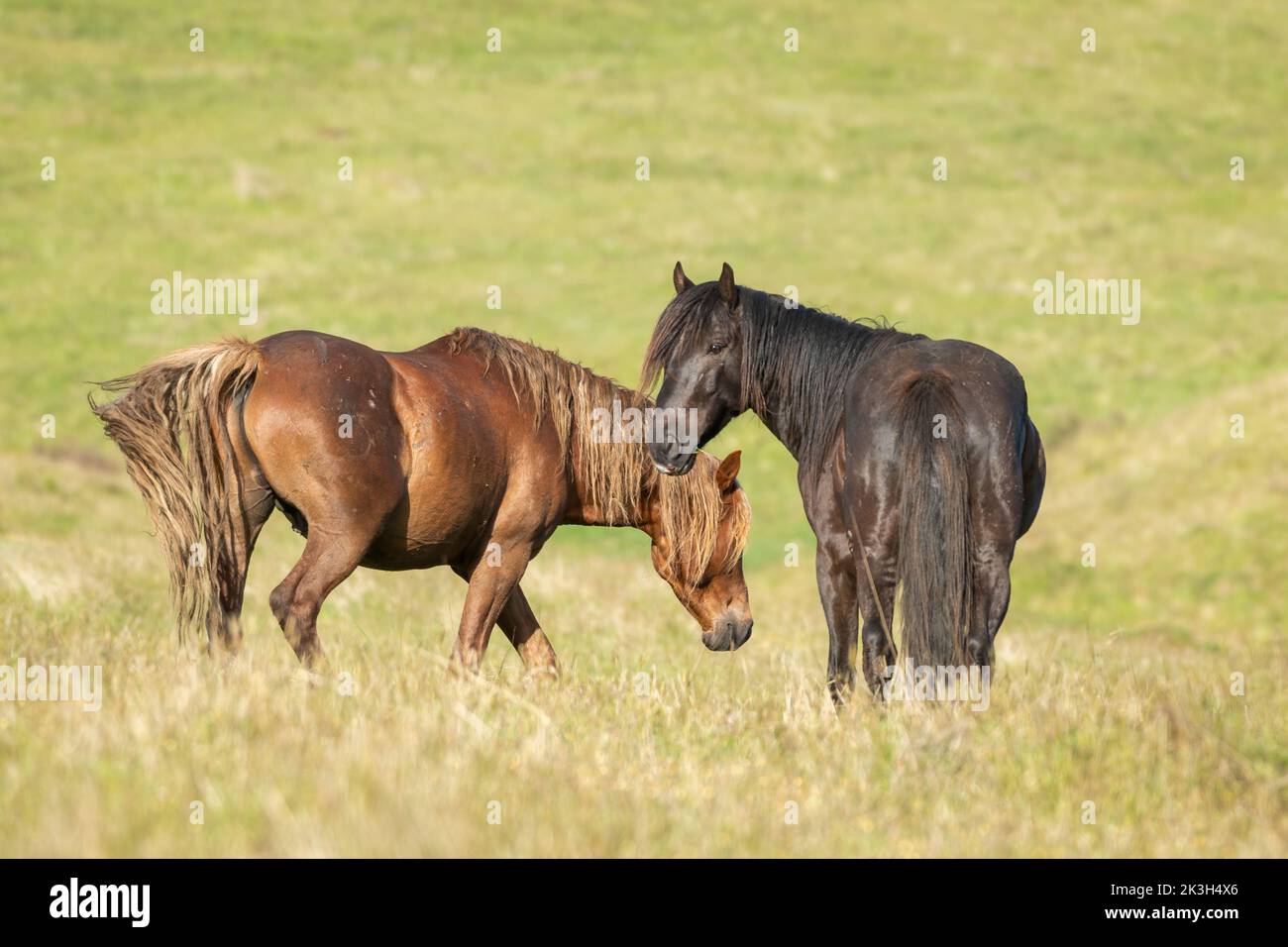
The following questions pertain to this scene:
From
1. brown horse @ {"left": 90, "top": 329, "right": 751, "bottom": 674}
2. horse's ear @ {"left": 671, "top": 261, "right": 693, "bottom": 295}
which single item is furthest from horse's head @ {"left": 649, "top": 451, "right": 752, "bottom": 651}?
horse's ear @ {"left": 671, "top": 261, "right": 693, "bottom": 295}

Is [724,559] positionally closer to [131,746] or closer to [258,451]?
[258,451]

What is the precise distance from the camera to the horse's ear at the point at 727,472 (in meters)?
8.19

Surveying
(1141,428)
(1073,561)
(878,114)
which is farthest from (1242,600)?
(878,114)

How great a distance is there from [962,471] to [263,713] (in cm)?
320

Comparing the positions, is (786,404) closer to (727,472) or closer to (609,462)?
(727,472)

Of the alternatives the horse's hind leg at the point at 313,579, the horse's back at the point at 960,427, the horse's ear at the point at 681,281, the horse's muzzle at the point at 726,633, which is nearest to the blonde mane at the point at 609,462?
the horse's muzzle at the point at 726,633

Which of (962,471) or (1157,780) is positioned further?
(962,471)

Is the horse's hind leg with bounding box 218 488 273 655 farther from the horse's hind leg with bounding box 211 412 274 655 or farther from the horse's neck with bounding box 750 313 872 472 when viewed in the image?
the horse's neck with bounding box 750 313 872 472

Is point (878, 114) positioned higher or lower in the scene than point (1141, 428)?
higher

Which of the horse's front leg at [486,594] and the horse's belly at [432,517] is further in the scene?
the horse's front leg at [486,594]

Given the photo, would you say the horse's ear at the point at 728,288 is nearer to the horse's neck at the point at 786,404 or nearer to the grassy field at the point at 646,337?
the horse's neck at the point at 786,404

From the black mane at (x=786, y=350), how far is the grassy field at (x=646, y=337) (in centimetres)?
138

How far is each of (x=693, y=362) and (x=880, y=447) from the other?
50.8 inches

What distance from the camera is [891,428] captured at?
20.9 feet
